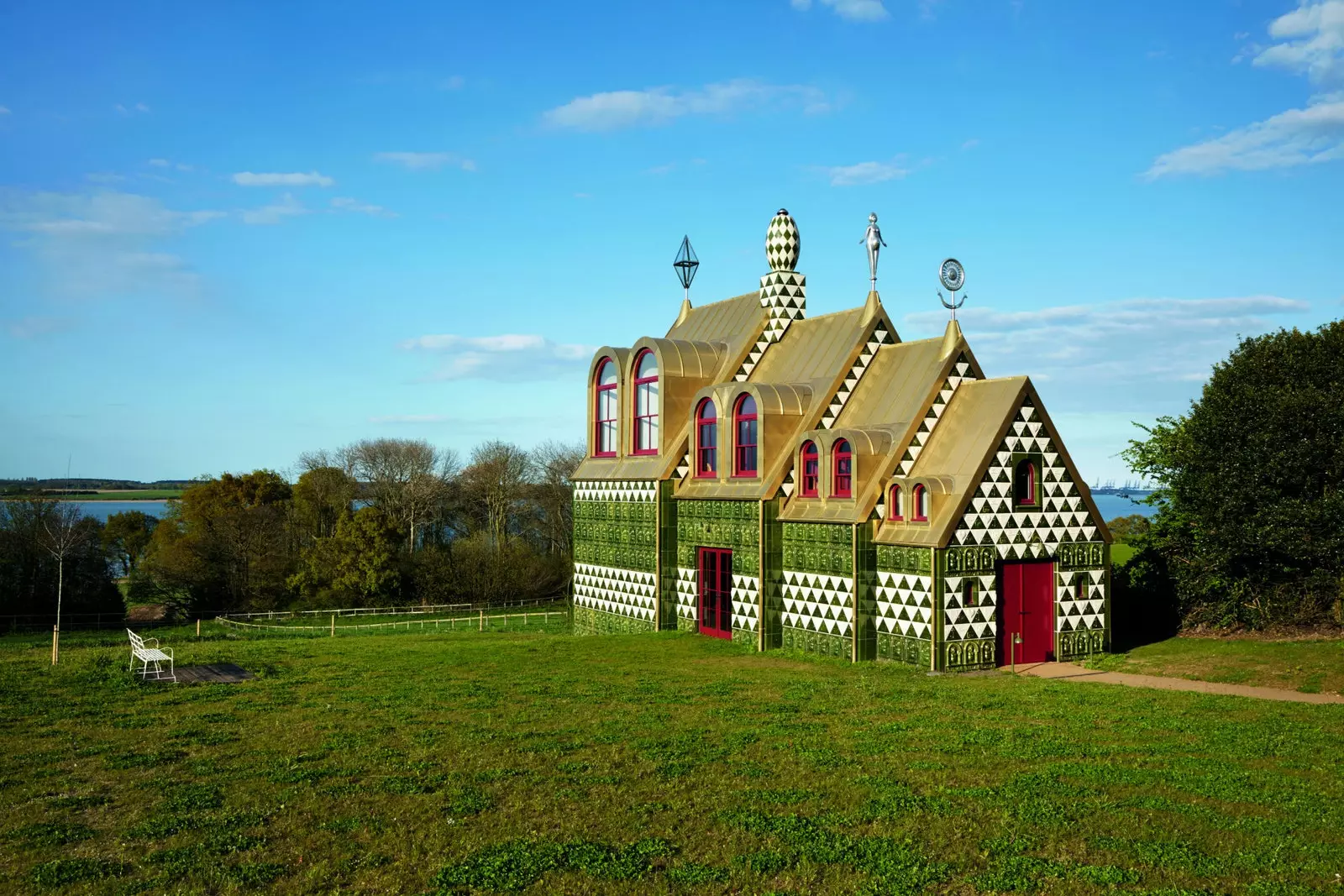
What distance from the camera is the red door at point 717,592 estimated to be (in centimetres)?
2670

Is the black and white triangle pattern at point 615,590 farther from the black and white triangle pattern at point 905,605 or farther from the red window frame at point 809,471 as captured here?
the black and white triangle pattern at point 905,605

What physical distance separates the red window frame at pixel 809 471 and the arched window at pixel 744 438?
5.68ft

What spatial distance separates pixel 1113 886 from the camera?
28.9ft

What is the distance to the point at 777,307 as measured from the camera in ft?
96.9

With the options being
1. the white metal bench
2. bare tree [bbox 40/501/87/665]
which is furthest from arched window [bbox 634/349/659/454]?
bare tree [bbox 40/501/87/665]

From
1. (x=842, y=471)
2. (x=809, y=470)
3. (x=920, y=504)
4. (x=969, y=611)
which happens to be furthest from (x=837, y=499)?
(x=969, y=611)

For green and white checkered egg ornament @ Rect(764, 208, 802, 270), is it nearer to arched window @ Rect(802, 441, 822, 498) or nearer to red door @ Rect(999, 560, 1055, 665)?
arched window @ Rect(802, 441, 822, 498)

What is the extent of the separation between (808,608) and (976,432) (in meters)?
5.56

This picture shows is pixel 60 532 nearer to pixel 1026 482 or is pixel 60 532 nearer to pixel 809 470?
pixel 809 470

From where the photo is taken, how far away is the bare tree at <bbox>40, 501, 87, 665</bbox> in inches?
1977

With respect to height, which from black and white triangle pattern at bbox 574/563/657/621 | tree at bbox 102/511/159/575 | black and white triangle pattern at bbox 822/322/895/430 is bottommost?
black and white triangle pattern at bbox 574/563/657/621

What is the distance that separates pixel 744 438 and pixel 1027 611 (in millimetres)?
8101

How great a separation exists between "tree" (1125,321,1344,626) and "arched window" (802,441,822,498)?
9.91m

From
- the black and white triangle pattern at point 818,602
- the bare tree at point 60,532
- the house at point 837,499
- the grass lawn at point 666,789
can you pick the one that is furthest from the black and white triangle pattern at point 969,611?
the bare tree at point 60,532
